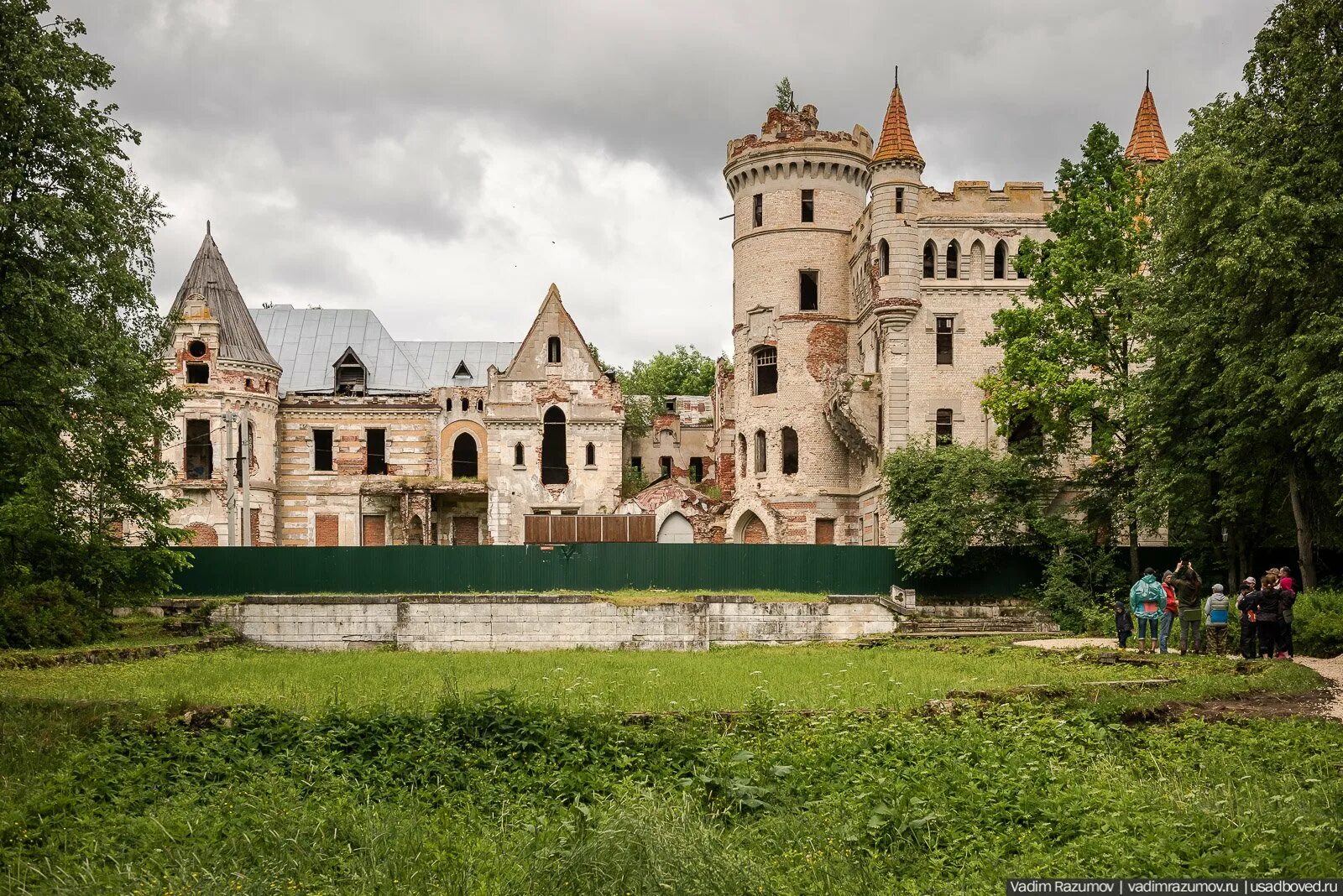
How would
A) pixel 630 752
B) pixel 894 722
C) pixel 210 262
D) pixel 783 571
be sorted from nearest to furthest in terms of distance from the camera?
pixel 630 752 → pixel 894 722 → pixel 783 571 → pixel 210 262

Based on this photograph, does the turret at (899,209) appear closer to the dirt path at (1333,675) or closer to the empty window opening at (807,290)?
the empty window opening at (807,290)

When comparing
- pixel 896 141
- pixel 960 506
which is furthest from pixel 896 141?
pixel 960 506

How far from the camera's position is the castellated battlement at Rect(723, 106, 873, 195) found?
50531mm

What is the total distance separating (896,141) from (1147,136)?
9.45 m

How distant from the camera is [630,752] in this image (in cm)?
1489

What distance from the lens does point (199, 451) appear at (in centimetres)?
5297

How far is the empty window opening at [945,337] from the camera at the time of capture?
4634 cm

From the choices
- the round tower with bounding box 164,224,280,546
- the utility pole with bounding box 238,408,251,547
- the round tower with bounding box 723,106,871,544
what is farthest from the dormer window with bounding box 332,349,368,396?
the round tower with bounding box 723,106,871,544

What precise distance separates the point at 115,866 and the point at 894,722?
915 cm

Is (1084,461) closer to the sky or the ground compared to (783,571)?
closer to the sky

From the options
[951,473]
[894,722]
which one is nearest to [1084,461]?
[951,473]

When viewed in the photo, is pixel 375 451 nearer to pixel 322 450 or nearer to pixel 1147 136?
pixel 322 450

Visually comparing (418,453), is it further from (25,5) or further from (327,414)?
(25,5)

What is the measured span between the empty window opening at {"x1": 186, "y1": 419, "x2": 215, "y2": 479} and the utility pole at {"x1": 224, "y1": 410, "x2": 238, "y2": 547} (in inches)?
28.4
